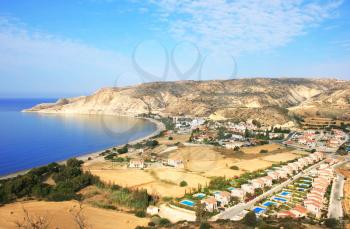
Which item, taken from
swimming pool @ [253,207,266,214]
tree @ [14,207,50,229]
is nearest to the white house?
swimming pool @ [253,207,266,214]

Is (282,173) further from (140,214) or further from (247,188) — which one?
(140,214)

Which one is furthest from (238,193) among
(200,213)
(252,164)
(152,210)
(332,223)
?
(252,164)

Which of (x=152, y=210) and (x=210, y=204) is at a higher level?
(x=210, y=204)

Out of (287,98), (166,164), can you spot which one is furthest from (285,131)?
(287,98)

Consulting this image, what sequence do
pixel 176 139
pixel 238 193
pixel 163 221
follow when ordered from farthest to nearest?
pixel 176 139 → pixel 238 193 → pixel 163 221

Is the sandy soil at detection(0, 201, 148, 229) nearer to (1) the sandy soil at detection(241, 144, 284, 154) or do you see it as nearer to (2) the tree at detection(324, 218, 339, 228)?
(2) the tree at detection(324, 218, 339, 228)

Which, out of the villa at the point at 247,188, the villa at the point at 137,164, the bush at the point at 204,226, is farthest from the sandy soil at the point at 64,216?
the villa at the point at 137,164
